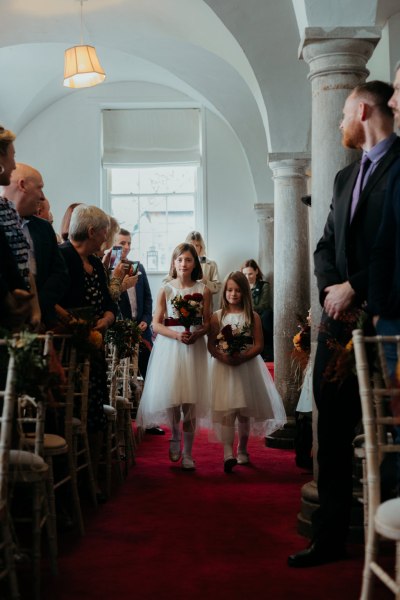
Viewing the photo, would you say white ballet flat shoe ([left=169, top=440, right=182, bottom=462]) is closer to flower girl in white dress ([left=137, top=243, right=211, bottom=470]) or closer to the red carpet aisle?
flower girl in white dress ([left=137, top=243, right=211, bottom=470])

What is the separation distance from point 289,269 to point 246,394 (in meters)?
1.87

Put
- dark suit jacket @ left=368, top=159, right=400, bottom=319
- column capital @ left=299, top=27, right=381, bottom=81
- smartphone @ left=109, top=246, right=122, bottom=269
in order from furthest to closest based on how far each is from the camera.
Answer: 1. smartphone @ left=109, top=246, right=122, bottom=269
2. column capital @ left=299, top=27, right=381, bottom=81
3. dark suit jacket @ left=368, top=159, right=400, bottom=319

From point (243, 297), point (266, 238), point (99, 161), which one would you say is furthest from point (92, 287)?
point (99, 161)

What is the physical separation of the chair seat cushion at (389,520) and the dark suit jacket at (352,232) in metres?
1.28

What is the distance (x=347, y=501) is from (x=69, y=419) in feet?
4.69

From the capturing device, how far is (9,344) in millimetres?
3043

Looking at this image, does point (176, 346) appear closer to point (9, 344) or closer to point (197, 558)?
point (197, 558)

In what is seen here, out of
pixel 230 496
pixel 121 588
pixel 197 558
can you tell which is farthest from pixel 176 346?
pixel 121 588

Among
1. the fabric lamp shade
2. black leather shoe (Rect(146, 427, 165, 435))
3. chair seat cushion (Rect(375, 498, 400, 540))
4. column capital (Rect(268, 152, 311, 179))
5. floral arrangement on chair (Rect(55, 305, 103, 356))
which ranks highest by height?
the fabric lamp shade

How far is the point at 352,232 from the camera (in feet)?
13.0

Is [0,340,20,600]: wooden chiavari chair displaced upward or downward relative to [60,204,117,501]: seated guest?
downward

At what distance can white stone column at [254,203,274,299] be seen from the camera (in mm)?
14938

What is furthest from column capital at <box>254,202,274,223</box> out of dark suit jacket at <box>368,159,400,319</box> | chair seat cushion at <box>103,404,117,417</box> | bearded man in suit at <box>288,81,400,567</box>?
dark suit jacket at <box>368,159,400,319</box>

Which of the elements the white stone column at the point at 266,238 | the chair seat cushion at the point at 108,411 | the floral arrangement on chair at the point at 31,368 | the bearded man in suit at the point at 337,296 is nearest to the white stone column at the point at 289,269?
the chair seat cushion at the point at 108,411
